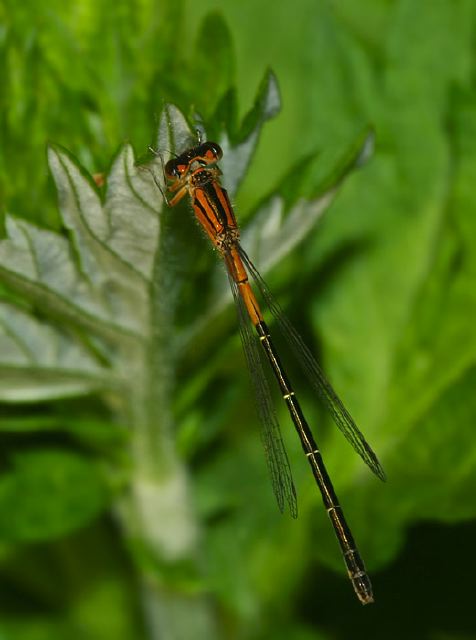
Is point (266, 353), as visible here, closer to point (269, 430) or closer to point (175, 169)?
point (269, 430)

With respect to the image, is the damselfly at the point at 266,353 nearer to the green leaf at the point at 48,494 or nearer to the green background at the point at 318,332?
the green background at the point at 318,332

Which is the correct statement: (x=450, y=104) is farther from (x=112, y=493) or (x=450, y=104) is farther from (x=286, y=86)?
(x=112, y=493)

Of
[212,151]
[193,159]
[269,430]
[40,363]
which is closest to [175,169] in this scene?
[193,159]

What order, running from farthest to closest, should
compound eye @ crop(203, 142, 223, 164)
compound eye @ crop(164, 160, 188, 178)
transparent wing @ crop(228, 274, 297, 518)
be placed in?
1. transparent wing @ crop(228, 274, 297, 518)
2. compound eye @ crop(164, 160, 188, 178)
3. compound eye @ crop(203, 142, 223, 164)

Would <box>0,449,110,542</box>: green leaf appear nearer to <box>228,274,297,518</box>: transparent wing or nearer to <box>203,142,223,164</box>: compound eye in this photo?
<box>228,274,297,518</box>: transparent wing

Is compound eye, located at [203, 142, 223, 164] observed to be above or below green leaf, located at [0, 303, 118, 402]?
above

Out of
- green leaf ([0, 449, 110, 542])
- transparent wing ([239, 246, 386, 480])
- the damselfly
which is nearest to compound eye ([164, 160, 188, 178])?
the damselfly
